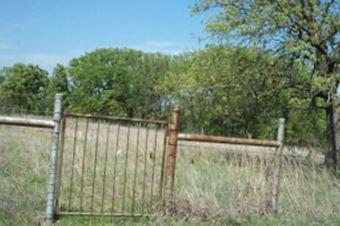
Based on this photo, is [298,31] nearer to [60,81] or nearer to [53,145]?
[53,145]

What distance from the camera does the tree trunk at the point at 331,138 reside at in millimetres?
21438

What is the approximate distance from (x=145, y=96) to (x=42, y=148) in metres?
64.4

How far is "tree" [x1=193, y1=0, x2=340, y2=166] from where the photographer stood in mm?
19453

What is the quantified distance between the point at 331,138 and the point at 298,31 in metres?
4.54

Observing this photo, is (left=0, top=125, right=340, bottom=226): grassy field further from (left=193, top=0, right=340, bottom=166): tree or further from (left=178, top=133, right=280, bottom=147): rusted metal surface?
(left=193, top=0, right=340, bottom=166): tree

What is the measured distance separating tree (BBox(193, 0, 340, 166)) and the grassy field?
340 inches

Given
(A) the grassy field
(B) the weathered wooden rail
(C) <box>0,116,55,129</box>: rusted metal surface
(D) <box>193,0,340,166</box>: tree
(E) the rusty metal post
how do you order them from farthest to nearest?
(D) <box>193,0,340,166</box>: tree, (E) the rusty metal post, (A) the grassy field, (B) the weathered wooden rail, (C) <box>0,116,55,129</box>: rusted metal surface

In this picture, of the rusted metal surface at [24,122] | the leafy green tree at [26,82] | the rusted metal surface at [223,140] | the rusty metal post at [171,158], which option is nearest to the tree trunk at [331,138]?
the rusted metal surface at [223,140]

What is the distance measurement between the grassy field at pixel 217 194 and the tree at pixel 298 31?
8.64 metres

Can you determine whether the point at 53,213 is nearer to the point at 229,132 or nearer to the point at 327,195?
the point at 327,195

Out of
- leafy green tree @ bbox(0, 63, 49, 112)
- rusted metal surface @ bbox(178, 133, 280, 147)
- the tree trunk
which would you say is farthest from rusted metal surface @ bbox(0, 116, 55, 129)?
leafy green tree @ bbox(0, 63, 49, 112)

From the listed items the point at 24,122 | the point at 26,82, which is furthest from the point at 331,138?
the point at 26,82

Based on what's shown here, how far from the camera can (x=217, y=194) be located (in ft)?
31.4

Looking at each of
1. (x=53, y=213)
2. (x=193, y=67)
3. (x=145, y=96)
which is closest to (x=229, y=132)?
(x=193, y=67)
